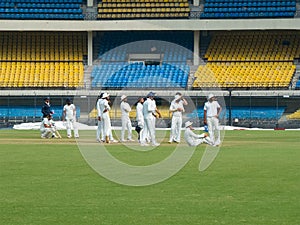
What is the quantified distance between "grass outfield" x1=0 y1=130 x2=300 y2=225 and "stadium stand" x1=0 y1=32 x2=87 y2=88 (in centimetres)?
4332

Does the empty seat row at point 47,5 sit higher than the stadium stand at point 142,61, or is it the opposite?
the empty seat row at point 47,5

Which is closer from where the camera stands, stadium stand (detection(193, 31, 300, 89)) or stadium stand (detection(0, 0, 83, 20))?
stadium stand (detection(193, 31, 300, 89))

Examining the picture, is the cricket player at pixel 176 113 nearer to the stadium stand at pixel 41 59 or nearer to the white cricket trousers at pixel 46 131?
the white cricket trousers at pixel 46 131

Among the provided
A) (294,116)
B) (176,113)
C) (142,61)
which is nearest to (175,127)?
(176,113)

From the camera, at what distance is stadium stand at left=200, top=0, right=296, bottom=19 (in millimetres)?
69750

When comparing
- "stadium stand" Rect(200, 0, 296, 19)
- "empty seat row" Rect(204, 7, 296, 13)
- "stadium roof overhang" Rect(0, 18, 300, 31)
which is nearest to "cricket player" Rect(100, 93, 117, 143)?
"stadium roof overhang" Rect(0, 18, 300, 31)

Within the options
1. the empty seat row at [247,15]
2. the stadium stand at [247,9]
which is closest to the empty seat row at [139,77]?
the empty seat row at [247,15]

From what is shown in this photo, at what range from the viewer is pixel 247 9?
70875 mm

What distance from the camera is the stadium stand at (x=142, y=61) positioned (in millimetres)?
67375

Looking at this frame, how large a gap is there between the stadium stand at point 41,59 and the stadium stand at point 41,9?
2308mm

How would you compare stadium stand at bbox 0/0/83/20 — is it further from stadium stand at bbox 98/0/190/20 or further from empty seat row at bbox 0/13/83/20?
stadium stand at bbox 98/0/190/20

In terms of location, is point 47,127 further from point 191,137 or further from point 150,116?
point 191,137

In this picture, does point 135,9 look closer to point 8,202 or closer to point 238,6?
point 238,6

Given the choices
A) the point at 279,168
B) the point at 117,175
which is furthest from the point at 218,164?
the point at 117,175
